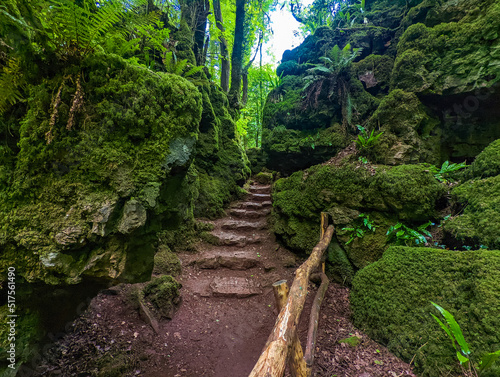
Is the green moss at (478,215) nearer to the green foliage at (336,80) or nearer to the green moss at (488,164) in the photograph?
the green moss at (488,164)

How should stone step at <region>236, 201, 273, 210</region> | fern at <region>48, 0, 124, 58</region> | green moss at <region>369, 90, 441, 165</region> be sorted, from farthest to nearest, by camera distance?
1. stone step at <region>236, 201, 273, 210</region>
2. green moss at <region>369, 90, 441, 165</region>
3. fern at <region>48, 0, 124, 58</region>

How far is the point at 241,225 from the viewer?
6.51 m

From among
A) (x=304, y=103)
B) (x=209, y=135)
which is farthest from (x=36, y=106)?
(x=304, y=103)

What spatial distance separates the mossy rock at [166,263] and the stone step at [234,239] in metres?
1.37

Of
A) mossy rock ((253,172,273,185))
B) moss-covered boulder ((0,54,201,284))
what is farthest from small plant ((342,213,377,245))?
mossy rock ((253,172,273,185))

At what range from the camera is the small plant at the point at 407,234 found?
3340mm

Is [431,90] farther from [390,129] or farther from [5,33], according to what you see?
[5,33]

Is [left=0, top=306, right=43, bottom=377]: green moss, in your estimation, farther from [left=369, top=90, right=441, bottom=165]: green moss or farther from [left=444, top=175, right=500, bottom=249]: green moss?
[left=369, top=90, right=441, bottom=165]: green moss

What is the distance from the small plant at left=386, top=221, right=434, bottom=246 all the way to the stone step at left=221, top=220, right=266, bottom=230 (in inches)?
144

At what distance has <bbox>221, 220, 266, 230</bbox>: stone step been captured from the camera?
6.41 meters

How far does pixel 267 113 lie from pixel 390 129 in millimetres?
3828

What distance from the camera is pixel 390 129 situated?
4863mm

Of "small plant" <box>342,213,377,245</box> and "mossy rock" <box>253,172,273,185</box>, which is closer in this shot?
"small plant" <box>342,213,377,245</box>

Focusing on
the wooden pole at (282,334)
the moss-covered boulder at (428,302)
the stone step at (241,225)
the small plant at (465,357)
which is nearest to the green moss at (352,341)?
the moss-covered boulder at (428,302)
